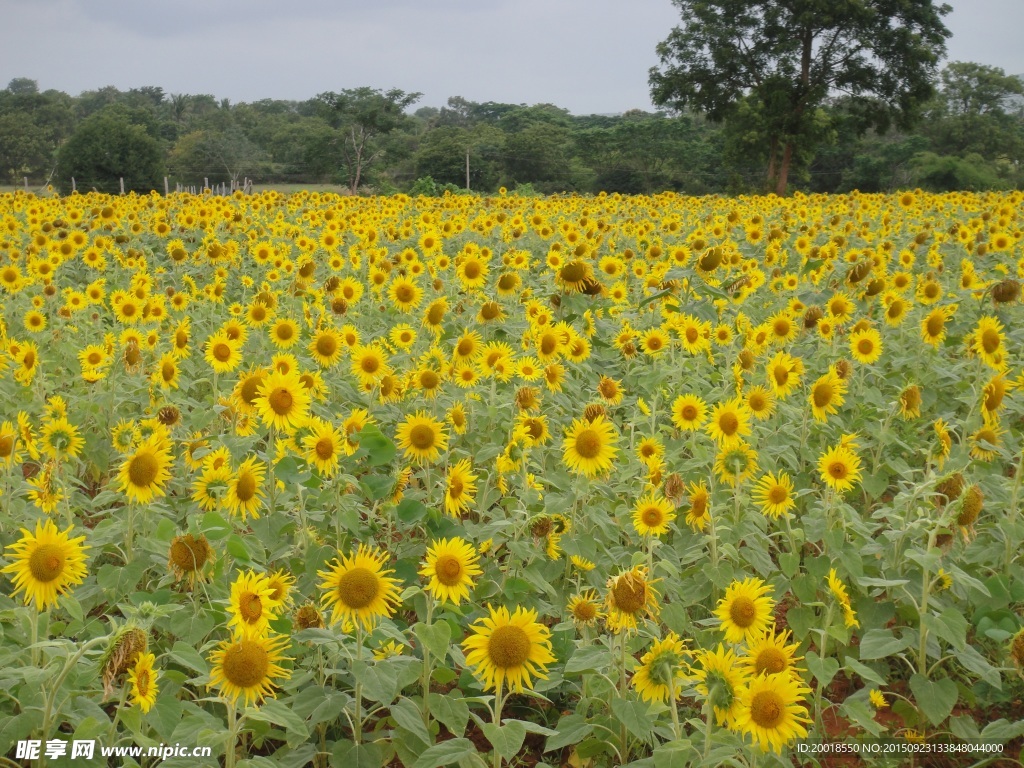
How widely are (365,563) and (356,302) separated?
3935 millimetres

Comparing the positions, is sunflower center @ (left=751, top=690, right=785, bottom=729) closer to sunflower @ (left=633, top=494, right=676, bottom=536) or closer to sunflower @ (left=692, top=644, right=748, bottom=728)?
sunflower @ (left=692, top=644, right=748, bottom=728)

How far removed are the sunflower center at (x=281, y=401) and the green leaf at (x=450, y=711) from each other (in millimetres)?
1209

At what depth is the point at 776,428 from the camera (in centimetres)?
404

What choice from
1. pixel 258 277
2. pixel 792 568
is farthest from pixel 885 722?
pixel 258 277

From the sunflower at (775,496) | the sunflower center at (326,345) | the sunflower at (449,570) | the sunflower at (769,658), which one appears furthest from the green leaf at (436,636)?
the sunflower center at (326,345)

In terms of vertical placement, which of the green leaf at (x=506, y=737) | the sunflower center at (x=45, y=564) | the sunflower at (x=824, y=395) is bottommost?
the green leaf at (x=506, y=737)

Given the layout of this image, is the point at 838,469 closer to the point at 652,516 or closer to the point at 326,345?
the point at 652,516

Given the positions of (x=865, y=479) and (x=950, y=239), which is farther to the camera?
(x=950, y=239)

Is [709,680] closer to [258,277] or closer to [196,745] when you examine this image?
[196,745]

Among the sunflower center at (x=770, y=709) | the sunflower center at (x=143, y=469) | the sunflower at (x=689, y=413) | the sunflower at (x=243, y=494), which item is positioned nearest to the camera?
the sunflower center at (x=770, y=709)

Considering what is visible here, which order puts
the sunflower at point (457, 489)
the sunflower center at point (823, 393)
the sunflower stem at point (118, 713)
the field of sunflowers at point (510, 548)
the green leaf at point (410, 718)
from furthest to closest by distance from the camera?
1. the sunflower center at point (823, 393)
2. the sunflower at point (457, 489)
3. the green leaf at point (410, 718)
4. the field of sunflowers at point (510, 548)
5. the sunflower stem at point (118, 713)

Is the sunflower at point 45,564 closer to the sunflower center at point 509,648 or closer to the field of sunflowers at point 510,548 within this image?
the field of sunflowers at point 510,548

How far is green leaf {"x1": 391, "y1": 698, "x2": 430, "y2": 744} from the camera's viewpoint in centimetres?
216

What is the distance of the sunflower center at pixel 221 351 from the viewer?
403cm
